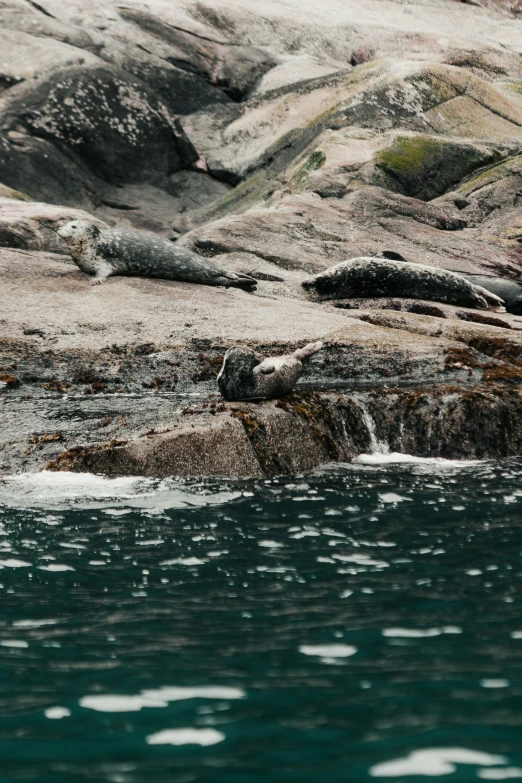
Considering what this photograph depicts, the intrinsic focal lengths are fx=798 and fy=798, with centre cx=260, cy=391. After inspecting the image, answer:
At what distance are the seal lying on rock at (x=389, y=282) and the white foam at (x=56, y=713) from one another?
48.6ft

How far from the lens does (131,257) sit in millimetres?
15953

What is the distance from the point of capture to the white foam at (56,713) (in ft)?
11.9

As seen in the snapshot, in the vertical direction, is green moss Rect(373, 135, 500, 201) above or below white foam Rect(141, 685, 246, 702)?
above

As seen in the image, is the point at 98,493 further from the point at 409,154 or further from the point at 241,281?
the point at 409,154

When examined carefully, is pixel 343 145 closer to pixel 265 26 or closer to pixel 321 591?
pixel 265 26

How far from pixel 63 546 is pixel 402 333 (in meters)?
9.32

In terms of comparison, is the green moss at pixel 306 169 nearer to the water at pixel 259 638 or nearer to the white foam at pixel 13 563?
the water at pixel 259 638

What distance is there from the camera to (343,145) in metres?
28.7

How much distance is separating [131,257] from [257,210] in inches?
323

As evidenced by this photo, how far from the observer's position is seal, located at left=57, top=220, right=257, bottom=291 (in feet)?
51.6

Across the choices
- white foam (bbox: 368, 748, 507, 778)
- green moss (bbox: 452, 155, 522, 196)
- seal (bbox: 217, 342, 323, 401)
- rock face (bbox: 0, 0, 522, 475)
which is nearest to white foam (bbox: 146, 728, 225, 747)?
white foam (bbox: 368, 748, 507, 778)

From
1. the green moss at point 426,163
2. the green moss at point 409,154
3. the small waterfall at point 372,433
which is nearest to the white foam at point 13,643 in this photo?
the small waterfall at point 372,433

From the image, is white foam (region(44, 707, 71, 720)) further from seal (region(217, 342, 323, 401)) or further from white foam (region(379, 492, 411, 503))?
seal (region(217, 342, 323, 401))

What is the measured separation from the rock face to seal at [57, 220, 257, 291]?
405 millimetres
